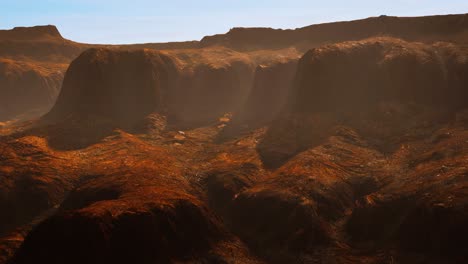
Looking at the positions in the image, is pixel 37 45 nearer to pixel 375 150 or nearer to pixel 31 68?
pixel 31 68

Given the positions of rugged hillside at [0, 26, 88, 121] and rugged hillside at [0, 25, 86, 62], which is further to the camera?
rugged hillside at [0, 25, 86, 62]

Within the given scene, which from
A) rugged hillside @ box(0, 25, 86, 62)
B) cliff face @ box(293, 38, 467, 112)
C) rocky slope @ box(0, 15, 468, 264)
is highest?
rugged hillside @ box(0, 25, 86, 62)

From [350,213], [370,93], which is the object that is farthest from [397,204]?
[370,93]

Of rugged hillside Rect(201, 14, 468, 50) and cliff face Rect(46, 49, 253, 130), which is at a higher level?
rugged hillside Rect(201, 14, 468, 50)

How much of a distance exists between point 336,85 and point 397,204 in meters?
28.7

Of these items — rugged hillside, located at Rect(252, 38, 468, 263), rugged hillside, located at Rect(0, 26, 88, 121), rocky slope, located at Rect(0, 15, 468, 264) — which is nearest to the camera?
rocky slope, located at Rect(0, 15, 468, 264)

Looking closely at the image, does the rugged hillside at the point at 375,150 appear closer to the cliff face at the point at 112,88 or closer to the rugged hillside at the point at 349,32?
the rugged hillside at the point at 349,32

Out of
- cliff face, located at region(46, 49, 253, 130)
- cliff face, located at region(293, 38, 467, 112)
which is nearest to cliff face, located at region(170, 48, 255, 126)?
cliff face, located at region(46, 49, 253, 130)

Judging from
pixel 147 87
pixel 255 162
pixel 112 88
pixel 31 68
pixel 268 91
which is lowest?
pixel 255 162

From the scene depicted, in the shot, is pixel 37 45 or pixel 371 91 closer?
pixel 371 91

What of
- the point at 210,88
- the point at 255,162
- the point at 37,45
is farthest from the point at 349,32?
the point at 37,45

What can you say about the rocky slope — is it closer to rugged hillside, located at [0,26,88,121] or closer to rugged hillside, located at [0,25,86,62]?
rugged hillside, located at [0,26,88,121]

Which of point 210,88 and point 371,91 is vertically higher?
point 371,91

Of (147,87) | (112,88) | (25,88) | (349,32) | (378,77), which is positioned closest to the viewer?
(378,77)
